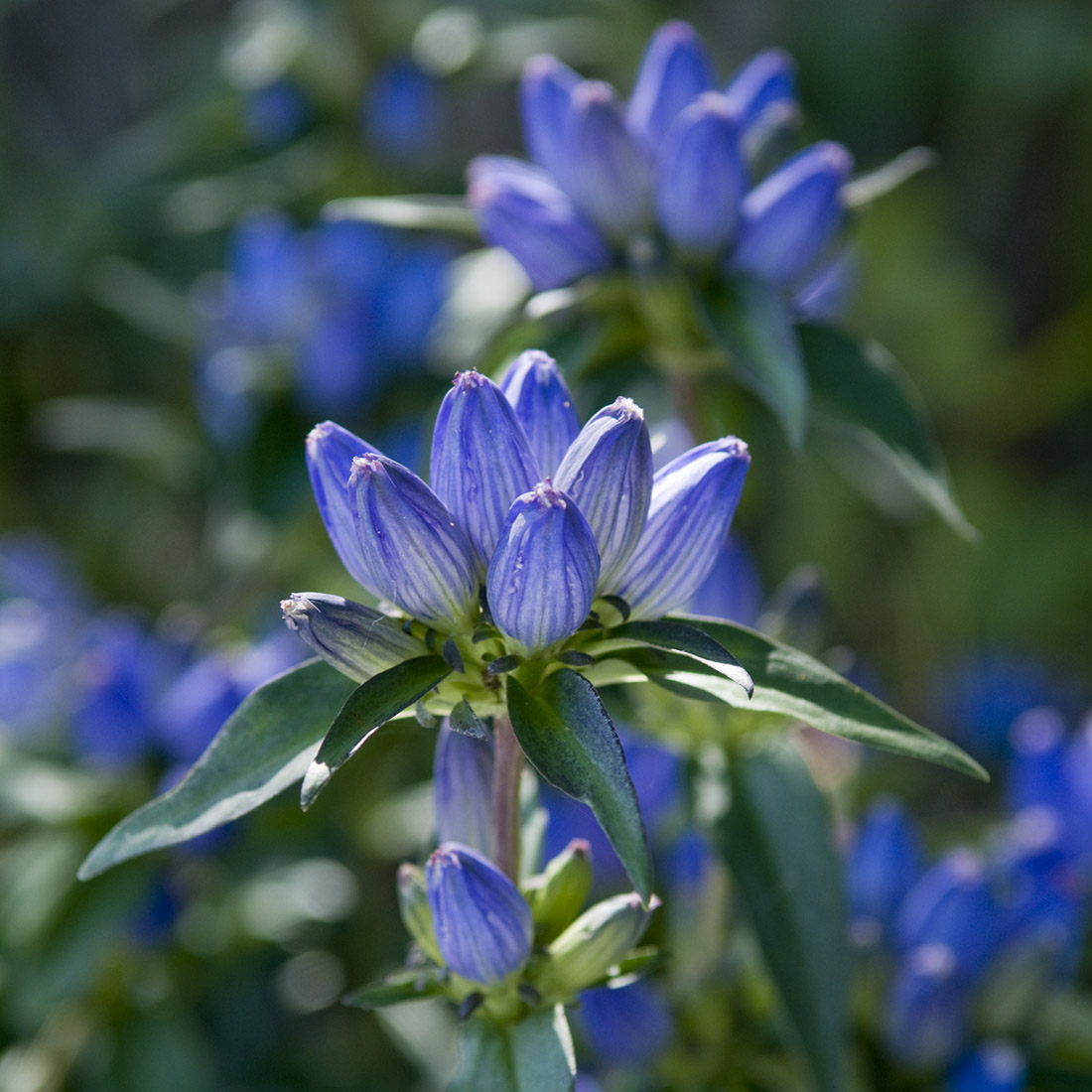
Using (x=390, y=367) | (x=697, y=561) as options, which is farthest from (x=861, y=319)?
(x=697, y=561)

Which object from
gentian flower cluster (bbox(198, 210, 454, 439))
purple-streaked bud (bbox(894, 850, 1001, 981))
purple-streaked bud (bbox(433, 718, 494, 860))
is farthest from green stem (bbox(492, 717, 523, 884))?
gentian flower cluster (bbox(198, 210, 454, 439))

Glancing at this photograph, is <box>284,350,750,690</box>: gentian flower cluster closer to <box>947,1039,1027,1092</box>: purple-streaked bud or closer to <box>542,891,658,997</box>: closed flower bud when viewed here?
<box>542,891,658,997</box>: closed flower bud

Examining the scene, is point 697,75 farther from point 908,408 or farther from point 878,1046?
point 878,1046

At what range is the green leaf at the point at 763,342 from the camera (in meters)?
0.78

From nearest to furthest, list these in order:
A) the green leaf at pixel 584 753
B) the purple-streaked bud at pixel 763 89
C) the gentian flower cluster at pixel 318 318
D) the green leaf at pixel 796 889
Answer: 1. the green leaf at pixel 584 753
2. the green leaf at pixel 796 889
3. the purple-streaked bud at pixel 763 89
4. the gentian flower cluster at pixel 318 318

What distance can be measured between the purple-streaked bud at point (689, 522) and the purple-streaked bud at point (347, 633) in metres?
0.11

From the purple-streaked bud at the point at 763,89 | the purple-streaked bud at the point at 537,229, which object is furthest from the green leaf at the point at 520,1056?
the purple-streaked bud at the point at 763,89

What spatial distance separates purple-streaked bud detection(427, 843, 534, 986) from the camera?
1.98 feet

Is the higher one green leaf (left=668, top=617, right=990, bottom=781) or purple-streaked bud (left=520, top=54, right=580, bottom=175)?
purple-streaked bud (left=520, top=54, right=580, bottom=175)

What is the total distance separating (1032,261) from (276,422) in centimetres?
182

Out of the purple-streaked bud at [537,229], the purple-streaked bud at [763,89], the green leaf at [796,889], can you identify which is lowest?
the green leaf at [796,889]

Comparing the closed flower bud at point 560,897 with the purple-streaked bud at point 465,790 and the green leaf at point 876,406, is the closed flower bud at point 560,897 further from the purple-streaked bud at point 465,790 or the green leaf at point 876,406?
the green leaf at point 876,406

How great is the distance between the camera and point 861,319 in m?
2.29

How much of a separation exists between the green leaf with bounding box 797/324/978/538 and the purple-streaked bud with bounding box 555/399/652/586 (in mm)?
280
